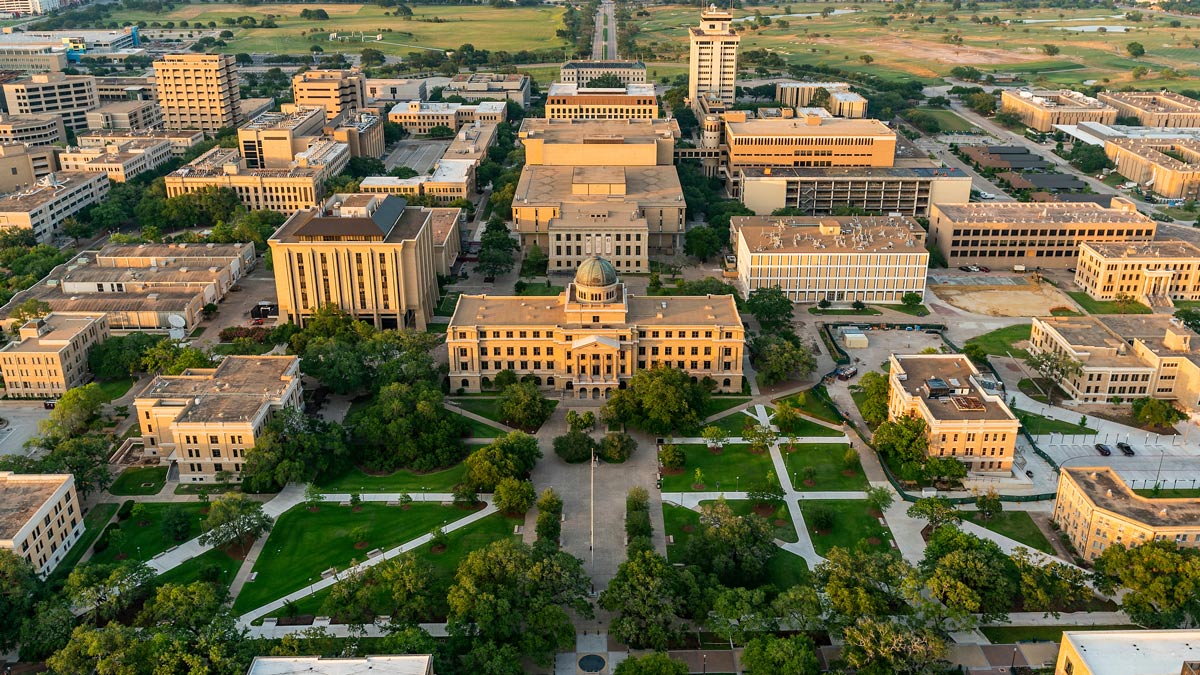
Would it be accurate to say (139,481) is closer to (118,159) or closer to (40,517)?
(40,517)

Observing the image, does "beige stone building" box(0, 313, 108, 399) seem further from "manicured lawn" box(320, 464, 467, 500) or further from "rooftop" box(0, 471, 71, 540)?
"manicured lawn" box(320, 464, 467, 500)

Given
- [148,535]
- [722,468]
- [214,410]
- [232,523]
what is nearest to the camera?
[232,523]

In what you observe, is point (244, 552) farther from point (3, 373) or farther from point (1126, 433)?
point (1126, 433)

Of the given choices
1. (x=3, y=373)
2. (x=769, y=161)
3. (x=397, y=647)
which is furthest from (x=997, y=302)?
(x=3, y=373)

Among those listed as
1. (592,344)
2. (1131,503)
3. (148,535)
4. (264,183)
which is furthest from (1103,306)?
(264,183)

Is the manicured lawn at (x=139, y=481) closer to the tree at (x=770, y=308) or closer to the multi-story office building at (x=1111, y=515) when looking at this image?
the tree at (x=770, y=308)

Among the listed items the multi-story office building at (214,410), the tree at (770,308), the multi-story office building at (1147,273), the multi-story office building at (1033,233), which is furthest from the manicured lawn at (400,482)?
the multi-story office building at (1147,273)
